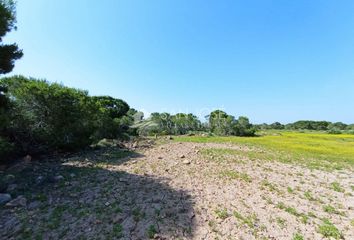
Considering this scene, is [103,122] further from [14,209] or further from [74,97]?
[14,209]

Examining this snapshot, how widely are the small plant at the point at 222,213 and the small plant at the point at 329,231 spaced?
75.3 inches

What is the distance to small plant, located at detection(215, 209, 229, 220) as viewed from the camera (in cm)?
463

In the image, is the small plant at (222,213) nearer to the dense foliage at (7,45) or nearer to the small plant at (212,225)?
the small plant at (212,225)

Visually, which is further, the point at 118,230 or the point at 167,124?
the point at 167,124

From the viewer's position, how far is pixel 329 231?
13.5 ft

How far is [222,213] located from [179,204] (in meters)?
1.14

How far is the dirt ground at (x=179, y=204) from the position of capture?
4051 millimetres

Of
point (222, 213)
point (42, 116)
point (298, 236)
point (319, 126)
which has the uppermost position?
point (319, 126)

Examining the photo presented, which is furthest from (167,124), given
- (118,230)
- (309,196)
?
(118,230)

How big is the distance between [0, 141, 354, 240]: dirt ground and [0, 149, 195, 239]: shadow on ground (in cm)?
2

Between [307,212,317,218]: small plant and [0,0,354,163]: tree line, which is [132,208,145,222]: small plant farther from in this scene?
[0,0,354,163]: tree line

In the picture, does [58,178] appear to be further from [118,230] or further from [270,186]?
[270,186]

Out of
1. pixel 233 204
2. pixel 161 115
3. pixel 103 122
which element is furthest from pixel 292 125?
pixel 233 204

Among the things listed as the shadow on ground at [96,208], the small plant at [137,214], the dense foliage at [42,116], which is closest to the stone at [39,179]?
the shadow on ground at [96,208]
